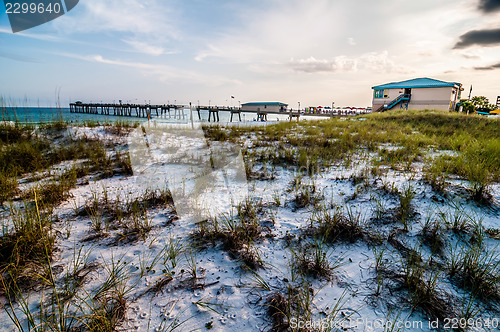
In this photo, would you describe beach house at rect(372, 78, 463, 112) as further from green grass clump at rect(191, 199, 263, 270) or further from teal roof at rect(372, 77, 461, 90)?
green grass clump at rect(191, 199, 263, 270)

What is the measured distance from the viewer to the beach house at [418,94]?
28594mm

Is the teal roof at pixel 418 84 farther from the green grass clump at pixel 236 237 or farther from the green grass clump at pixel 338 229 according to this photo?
the green grass clump at pixel 236 237

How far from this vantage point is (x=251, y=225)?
2.67m

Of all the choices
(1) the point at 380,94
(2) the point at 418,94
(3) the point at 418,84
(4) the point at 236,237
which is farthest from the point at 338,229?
(3) the point at 418,84

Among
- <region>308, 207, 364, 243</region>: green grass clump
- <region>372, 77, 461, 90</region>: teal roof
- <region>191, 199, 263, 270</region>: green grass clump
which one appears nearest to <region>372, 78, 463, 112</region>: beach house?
<region>372, 77, 461, 90</region>: teal roof

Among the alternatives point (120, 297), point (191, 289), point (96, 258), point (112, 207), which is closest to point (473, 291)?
point (191, 289)

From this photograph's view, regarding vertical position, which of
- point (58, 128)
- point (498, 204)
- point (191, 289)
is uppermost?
point (58, 128)

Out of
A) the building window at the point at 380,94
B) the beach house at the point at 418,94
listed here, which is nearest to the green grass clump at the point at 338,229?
the beach house at the point at 418,94

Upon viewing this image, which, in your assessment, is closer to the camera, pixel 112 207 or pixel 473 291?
pixel 473 291

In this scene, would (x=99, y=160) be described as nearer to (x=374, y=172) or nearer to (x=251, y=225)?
(x=251, y=225)

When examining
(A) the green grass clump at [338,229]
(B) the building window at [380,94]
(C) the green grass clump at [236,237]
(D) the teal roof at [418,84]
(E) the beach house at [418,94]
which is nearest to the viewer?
(C) the green grass clump at [236,237]

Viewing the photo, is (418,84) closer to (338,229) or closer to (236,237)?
(338,229)

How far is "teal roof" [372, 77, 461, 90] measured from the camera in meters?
28.3

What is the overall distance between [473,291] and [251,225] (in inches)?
80.5
